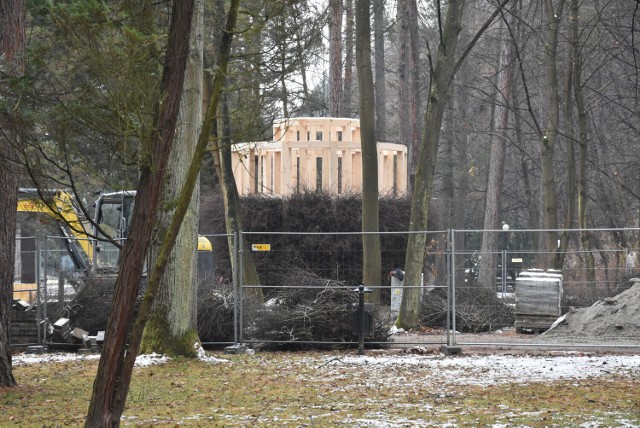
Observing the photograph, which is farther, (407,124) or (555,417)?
(407,124)

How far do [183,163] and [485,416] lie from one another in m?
7.30

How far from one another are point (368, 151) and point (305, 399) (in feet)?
37.8

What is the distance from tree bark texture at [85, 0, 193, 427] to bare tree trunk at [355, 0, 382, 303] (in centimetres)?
1479

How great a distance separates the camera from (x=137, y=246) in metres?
7.07

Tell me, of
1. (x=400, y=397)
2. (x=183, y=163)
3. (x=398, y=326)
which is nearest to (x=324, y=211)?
(x=398, y=326)

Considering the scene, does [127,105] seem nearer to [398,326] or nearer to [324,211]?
[398,326]

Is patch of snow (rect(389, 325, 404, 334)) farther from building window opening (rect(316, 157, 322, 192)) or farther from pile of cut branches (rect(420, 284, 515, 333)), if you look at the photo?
building window opening (rect(316, 157, 322, 192))

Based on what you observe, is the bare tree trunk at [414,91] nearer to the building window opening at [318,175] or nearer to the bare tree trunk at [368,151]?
the building window opening at [318,175]

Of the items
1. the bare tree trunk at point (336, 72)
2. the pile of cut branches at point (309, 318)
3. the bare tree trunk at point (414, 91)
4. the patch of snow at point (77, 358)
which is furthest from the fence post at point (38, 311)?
the bare tree trunk at point (414, 91)

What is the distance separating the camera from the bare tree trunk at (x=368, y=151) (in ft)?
71.7

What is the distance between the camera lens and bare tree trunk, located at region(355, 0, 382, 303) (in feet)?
71.7

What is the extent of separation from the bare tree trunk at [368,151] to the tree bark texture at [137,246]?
14.8 m

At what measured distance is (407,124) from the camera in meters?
38.6

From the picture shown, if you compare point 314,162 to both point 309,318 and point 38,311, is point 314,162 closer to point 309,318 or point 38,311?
point 309,318
